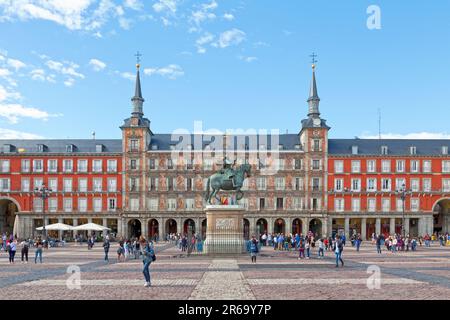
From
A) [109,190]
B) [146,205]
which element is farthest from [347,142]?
[109,190]

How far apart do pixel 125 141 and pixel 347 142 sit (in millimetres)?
33676

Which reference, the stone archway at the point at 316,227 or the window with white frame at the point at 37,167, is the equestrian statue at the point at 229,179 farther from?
the window with white frame at the point at 37,167

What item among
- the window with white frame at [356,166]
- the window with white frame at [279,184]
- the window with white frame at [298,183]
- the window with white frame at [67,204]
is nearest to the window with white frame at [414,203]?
the window with white frame at [356,166]

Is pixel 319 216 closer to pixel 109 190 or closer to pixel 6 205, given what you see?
pixel 109 190

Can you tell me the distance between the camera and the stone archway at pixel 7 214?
76125 millimetres

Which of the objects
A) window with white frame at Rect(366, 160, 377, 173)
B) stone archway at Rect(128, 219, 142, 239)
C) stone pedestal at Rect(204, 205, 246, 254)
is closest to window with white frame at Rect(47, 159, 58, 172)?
stone archway at Rect(128, 219, 142, 239)

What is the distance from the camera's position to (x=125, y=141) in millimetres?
74125

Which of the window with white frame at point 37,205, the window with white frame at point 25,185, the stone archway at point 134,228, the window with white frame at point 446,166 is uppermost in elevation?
the window with white frame at point 446,166

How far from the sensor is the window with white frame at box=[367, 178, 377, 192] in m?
72.9

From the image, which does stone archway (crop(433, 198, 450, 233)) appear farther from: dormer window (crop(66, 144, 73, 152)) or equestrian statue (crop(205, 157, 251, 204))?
dormer window (crop(66, 144, 73, 152))

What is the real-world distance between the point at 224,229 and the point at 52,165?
48.9 m

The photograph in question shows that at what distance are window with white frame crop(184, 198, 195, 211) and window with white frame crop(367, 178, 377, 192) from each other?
84.9 feet

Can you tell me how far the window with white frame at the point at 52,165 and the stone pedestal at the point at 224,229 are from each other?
47957mm

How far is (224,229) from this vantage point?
32000 millimetres
